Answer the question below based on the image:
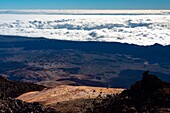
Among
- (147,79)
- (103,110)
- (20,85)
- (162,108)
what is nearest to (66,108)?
(103,110)

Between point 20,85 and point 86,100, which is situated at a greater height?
point 86,100

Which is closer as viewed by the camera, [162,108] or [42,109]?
[162,108]

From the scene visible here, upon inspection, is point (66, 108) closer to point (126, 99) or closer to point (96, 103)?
point (96, 103)

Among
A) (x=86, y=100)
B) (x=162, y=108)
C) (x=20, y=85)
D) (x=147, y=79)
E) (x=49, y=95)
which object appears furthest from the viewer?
(x=20, y=85)

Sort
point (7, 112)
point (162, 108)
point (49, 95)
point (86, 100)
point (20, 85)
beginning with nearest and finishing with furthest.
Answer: point (162, 108) < point (7, 112) < point (86, 100) < point (49, 95) < point (20, 85)

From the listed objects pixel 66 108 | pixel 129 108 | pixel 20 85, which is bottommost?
pixel 20 85


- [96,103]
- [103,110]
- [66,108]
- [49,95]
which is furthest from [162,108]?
[49,95]

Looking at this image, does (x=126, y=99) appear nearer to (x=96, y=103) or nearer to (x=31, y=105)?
(x=96, y=103)
